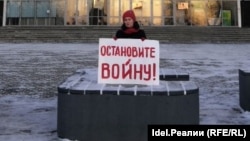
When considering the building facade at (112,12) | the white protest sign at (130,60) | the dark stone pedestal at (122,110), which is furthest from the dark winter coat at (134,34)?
the building facade at (112,12)

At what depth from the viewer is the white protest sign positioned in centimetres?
607

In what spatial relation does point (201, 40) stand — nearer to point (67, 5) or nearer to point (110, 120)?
point (67, 5)

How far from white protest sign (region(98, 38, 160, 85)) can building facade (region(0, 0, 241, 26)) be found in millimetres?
35183

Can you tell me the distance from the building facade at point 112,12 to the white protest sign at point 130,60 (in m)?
35.2

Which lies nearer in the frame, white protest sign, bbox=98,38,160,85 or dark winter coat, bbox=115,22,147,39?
white protest sign, bbox=98,38,160,85

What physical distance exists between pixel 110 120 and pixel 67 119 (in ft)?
2.05

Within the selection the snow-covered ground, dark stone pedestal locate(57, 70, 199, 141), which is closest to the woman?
dark stone pedestal locate(57, 70, 199, 141)

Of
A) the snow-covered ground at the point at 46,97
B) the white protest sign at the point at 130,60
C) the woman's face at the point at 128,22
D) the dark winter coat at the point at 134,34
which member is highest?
the woman's face at the point at 128,22

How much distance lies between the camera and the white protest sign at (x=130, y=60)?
6074 millimetres

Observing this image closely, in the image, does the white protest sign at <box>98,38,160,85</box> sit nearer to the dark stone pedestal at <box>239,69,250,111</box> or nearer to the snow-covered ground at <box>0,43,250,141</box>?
the snow-covered ground at <box>0,43,250,141</box>

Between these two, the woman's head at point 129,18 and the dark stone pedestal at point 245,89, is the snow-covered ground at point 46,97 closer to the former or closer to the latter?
the dark stone pedestal at point 245,89

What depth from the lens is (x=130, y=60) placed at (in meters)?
6.06

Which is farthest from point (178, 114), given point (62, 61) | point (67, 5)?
point (67, 5)

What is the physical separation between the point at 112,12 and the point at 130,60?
35780 millimetres
